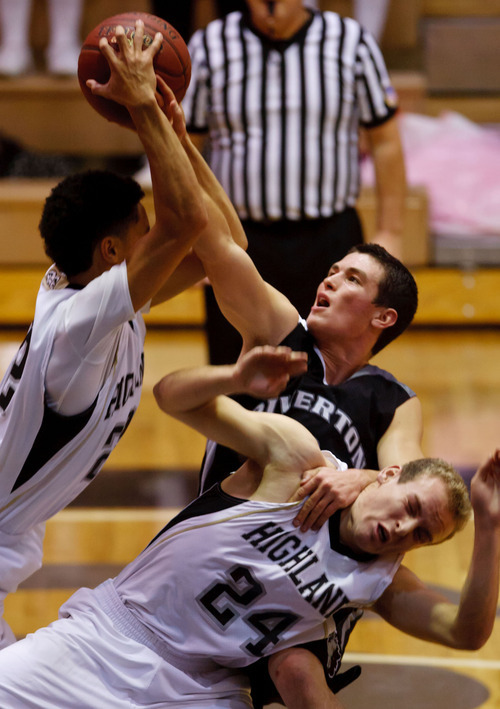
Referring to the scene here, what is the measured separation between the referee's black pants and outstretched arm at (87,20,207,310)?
5.51 ft

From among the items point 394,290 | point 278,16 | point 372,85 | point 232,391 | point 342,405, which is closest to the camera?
point 232,391

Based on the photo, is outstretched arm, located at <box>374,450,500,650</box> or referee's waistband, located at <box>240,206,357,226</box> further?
referee's waistband, located at <box>240,206,357,226</box>

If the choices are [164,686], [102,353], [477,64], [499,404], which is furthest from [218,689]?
[477,64]

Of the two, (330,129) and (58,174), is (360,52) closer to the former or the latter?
(330,129)

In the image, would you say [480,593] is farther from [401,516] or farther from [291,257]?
[291,257]

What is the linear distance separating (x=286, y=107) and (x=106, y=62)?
177cm

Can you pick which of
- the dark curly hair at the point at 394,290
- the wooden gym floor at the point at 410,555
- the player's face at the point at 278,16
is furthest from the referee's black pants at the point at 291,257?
the dark curly hair at the point at 394,290

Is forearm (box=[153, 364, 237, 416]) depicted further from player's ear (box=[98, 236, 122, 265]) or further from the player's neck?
the player's neck

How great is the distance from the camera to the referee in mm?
4121

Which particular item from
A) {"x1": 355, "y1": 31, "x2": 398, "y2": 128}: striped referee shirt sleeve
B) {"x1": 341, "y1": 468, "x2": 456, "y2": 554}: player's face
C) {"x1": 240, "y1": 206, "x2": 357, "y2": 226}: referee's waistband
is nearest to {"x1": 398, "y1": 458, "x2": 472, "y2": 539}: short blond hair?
{"x1": 341, "y1": 468, "x2": 456, "y2": 554}: player's face

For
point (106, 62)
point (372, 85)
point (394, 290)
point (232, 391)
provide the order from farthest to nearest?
point (372, 85) → point (394, 290) → point (106, 62) → point (232, 391)

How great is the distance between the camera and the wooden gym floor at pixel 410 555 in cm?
328

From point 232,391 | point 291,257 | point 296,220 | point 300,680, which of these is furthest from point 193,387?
point 296,220

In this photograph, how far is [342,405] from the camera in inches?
103
